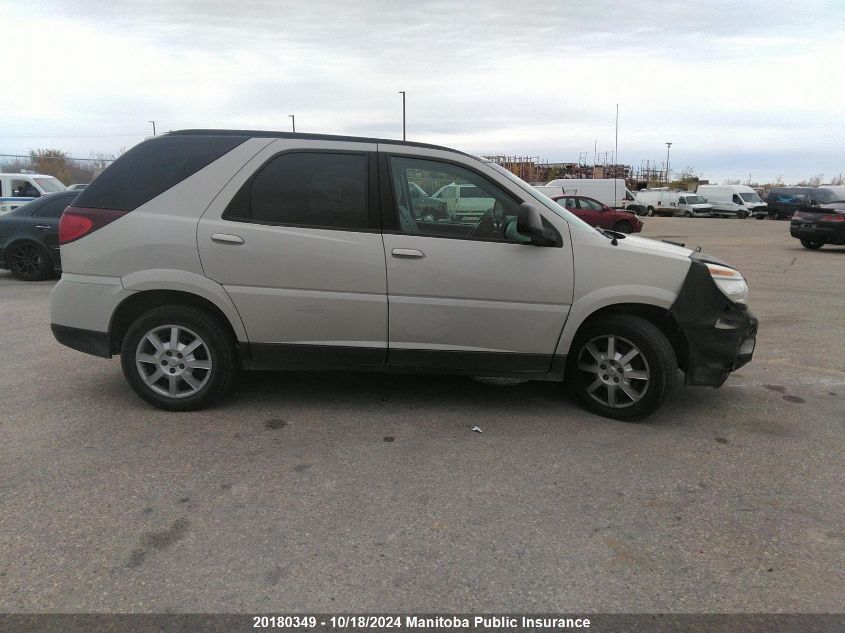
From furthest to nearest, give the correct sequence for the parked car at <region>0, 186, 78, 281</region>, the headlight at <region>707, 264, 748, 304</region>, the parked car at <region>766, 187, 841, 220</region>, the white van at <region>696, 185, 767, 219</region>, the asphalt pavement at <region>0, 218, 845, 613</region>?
1. the white van at <region>696, 185, 767, 219</region>
2. the parked car at <region>766, 187, 841, 220</region>
3. the parked car at <region>0, 186, 78, 281</region>
4. the headlight at <region>707, 264, 748, 304</region>
5. the asphalt pavement at <region>0, 218, 845, 613</region>

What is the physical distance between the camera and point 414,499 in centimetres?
327

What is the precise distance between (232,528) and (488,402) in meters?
2.31

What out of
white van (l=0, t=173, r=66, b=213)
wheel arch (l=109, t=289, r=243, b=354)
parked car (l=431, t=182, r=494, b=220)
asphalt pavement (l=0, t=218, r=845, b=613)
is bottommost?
asphalt pavement (l=0, t=218, r=845, b=613)

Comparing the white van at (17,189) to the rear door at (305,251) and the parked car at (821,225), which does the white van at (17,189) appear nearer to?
the rear door at (305,251)

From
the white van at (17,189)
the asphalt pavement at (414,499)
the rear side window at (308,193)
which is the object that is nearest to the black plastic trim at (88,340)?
the asphalt pavement at (414,499)

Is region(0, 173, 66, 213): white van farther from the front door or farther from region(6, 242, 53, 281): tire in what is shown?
the front door

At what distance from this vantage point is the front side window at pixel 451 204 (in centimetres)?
426

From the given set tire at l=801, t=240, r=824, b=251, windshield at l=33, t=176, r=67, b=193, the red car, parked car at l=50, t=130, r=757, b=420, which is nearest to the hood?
parked car at l=50, t=130, r=757, b=420

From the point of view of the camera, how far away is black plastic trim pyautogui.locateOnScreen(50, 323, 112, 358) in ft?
14.4

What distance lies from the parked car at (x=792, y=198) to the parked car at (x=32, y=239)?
130 feet

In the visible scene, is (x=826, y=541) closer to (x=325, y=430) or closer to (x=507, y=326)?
(x=507, y=326)

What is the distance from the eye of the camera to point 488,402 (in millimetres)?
4766

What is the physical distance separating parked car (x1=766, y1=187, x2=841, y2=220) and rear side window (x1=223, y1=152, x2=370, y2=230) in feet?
134

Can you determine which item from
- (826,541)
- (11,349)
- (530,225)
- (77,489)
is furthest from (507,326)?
(11,349)
